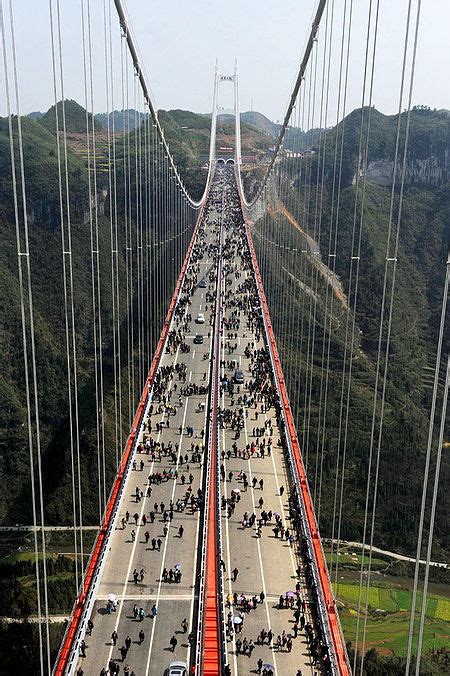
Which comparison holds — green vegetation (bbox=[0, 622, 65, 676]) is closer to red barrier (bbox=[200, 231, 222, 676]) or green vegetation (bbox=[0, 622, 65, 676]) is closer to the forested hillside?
the forested hillside

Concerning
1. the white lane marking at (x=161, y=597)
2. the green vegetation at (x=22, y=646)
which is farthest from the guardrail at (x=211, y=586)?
A: the green vegetation at (x=22, y=646)

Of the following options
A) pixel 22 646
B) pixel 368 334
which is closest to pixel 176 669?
pixel 22 646

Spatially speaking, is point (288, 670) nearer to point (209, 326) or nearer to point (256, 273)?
point (209, 326)

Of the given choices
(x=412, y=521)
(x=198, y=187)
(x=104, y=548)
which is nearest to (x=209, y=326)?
(x=412, y=521)

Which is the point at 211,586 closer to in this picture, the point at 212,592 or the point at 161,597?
the point at 212,592

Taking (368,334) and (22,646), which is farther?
(368,334)

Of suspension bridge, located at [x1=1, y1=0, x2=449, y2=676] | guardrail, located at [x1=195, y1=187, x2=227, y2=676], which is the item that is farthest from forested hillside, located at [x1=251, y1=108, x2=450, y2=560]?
guardrail, located at [x1=195, y1=187, x2=227, y2=676]

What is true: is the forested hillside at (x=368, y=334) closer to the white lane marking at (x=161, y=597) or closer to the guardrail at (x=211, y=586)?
the guardrail at (x=211, y=586)

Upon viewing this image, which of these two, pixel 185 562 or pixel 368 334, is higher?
pixel 185 562

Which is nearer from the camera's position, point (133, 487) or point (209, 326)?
point (133, 487)
